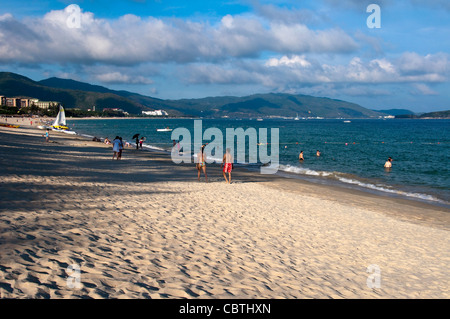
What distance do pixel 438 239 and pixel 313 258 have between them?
5.33 meters

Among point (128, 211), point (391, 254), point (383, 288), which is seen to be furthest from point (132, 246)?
point (391, 254)

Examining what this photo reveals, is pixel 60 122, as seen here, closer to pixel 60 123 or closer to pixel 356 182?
pixel 60 123

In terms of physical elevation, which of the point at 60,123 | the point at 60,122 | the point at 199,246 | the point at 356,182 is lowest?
the point at 356,182

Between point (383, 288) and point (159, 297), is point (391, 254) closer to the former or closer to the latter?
point (383, 288)

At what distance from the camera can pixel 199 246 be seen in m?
6.86

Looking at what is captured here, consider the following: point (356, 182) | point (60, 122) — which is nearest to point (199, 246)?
point (356, 182)

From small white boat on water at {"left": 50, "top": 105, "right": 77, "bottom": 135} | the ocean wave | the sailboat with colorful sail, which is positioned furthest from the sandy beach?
the sailboat with colorful sail

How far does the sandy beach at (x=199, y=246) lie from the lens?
15.7 feet

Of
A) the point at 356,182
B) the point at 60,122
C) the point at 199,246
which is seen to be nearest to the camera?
the point at 199,246

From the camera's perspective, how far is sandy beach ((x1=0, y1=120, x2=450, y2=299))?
4785 mm

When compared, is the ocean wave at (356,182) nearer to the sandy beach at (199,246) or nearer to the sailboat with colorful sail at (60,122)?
the sandy beach at (199,246)

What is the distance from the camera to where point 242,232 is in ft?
27.6

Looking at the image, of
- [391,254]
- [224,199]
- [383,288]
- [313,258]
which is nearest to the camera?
[383,288]
